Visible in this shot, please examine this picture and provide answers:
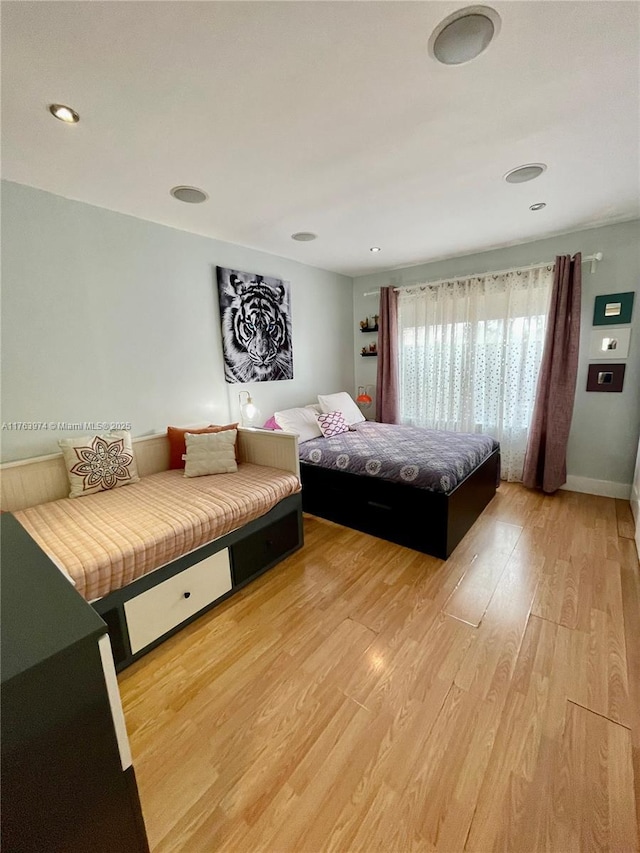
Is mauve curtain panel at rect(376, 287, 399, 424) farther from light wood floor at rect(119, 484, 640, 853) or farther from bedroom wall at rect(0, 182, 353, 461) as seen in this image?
light wood floor at rect(119, 484, 640, 853)

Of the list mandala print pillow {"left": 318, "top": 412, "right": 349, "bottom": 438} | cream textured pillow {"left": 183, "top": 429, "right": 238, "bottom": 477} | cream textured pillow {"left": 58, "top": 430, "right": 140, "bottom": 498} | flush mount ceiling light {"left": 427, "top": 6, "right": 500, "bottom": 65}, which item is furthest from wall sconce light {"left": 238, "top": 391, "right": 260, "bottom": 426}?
flush mount ceiling light {"left": 427, "top": 6, "right": 500, "bottom": 65}

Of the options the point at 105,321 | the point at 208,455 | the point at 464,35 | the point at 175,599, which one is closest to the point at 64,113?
the point at 105,321

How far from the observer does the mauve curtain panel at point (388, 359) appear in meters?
3.93

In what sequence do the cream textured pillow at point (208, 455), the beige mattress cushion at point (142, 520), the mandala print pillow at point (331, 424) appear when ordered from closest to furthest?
1. the beige mattress cushion at point (142, 520)
2. the cream textured pillow at point (208, 455)
3. the mandala print pillow at point (331, 424)

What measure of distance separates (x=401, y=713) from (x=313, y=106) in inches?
96.6

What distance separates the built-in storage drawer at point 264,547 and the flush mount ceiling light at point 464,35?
2.31 m

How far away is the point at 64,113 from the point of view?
1.34 meters

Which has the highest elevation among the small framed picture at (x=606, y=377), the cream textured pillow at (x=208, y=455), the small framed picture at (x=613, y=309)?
the small framed picture at (x=613, y=309)

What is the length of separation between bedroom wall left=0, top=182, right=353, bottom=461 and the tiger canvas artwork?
9 cm

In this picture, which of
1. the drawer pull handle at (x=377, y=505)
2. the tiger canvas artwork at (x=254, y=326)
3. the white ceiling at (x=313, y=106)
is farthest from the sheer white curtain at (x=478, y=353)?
the drawer pull handle at (x=377, y=505)

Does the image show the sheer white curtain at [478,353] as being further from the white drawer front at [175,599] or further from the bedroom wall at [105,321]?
the white drawer front at [175,599]

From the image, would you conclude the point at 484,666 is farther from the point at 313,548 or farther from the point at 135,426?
the point at 135,426

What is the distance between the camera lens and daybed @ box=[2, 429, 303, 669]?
146 cm

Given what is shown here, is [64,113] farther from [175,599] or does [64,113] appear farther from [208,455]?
[175,599]
